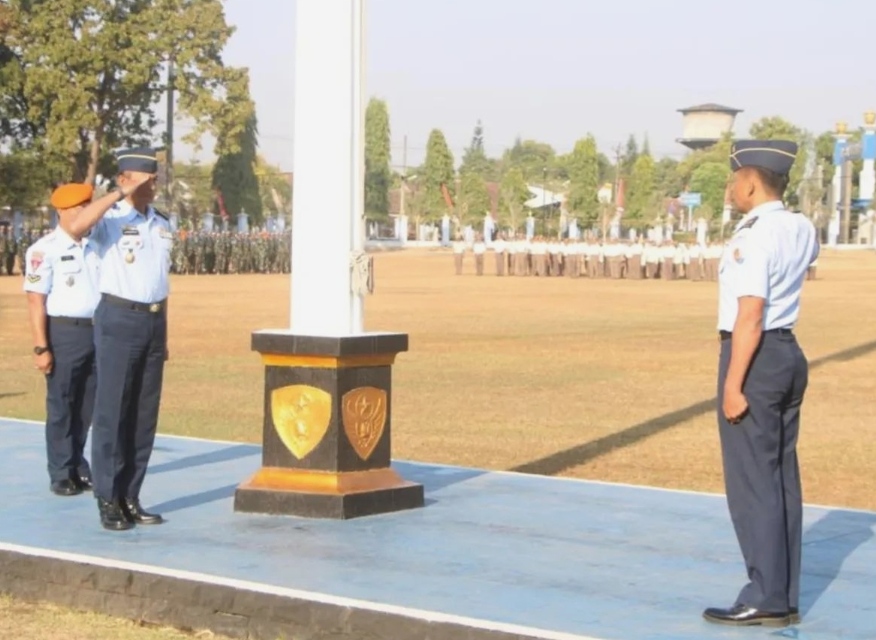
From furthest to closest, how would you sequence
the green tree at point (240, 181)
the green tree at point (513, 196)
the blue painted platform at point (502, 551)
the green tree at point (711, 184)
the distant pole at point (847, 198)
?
the green tree at point (513, 196) → the green tree at point (711, 184) → the distant pole at point (847, 198) → the green tree at point (240, 181) → the blue painted platform at point (502, 551)

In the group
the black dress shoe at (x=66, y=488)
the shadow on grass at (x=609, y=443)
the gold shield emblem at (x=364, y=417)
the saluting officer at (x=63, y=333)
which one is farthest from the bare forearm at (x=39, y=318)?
the shadow on grass at (x=609, y=443)

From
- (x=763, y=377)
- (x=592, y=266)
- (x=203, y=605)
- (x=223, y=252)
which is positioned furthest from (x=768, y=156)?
(x=592, y=266)

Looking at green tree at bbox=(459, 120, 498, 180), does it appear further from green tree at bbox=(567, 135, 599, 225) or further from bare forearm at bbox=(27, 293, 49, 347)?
bare forearm at bbox=(27, 293, 49, 347)

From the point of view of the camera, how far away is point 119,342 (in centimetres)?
780

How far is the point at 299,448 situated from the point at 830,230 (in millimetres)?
99449

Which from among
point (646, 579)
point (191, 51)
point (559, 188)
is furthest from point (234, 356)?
point (559, 188)

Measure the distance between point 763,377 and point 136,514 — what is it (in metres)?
3.28

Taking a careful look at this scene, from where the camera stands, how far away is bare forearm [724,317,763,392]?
5.93m

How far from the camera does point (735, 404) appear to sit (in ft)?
19.6

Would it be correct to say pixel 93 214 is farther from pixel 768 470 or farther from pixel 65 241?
pixel 768 470

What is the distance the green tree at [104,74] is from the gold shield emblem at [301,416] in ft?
156

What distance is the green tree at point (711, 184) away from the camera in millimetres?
111625

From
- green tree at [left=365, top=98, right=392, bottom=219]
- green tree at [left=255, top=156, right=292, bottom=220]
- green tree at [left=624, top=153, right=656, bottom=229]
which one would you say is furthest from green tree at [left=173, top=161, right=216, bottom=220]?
green tree at [left=624, top=153, right=656, bottom=229]

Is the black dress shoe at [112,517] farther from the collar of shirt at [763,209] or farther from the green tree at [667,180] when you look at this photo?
the green tree at [667,180]
